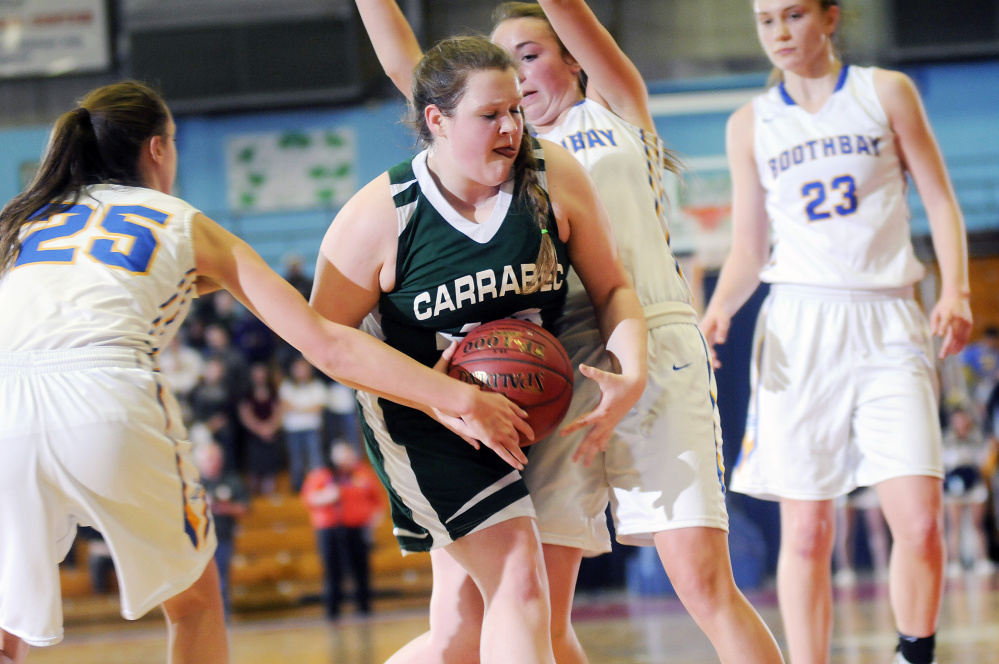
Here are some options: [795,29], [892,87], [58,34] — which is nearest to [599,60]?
[795,29]

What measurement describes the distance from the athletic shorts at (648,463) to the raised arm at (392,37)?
104 cm

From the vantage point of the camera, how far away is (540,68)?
9.85 feet

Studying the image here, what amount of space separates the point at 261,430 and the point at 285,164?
4.85 metres

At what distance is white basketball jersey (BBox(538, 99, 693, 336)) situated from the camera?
2795mm

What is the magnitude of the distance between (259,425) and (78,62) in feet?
20.0

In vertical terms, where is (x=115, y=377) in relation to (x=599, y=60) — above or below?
below

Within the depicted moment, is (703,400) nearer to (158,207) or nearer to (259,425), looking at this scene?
(158,207)

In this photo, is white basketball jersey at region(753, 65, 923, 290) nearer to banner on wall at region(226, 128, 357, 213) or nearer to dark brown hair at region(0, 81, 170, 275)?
dark brown hair at region(0, 81, 170, 275)

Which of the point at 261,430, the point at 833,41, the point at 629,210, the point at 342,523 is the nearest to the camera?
the point at 629,210

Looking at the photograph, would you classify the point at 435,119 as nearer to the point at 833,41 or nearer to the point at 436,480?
the point at 436,480

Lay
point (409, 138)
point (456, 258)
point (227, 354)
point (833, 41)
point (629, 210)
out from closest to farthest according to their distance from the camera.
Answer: point (456, 258) < point (629, 210) < point (833, 41) < point (227, 354) < point (409, 138)

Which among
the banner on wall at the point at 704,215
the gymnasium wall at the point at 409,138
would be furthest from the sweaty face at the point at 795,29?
the gymnasium wall at the point at 409,138

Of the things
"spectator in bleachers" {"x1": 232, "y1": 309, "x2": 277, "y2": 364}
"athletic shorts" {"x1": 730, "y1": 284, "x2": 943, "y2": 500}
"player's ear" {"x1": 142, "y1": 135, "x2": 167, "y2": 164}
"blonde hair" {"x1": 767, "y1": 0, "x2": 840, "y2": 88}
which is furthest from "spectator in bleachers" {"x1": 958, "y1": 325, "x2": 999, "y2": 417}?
"player's ear" {"x1": 142, "y1": 135, "x2": 167, "y2": 164}

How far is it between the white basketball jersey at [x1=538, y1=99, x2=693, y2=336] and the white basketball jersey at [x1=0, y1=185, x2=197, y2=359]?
3.48 ft
